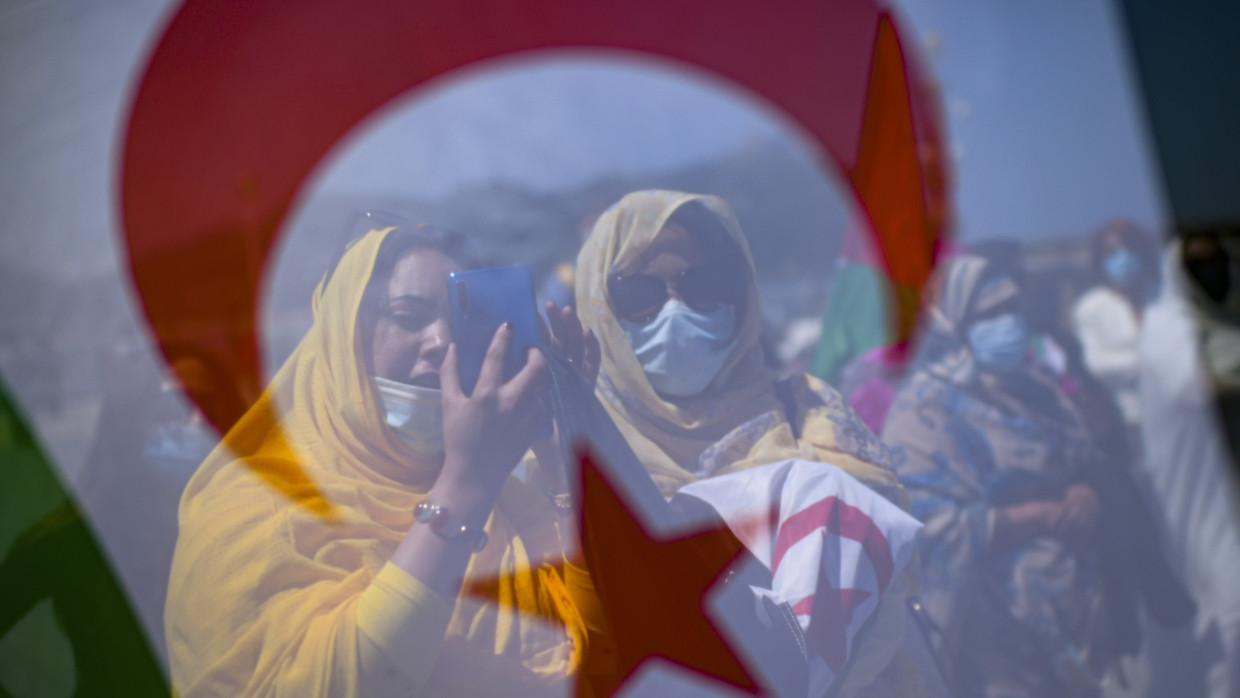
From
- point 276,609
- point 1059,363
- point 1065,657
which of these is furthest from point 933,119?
point 276,609

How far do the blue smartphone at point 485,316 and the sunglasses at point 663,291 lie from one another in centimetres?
23

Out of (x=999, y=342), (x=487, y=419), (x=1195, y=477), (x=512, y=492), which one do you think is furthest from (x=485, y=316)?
(x=1195, y=477)

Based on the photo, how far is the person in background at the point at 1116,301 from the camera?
3.17m

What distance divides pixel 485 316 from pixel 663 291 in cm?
35

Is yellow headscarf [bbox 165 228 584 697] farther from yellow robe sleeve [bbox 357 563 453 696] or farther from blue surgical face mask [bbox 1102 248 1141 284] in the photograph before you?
blue surgical face mask [bbox 1102 248 1141 284]

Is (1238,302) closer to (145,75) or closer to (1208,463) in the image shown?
(1208,463)

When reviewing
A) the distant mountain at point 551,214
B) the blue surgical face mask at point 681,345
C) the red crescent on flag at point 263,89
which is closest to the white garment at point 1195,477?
the distant mountain at point 551,214

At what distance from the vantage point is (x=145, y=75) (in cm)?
169

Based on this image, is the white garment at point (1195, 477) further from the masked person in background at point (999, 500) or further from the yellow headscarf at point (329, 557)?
the yellow headscarf at point (329, 557)

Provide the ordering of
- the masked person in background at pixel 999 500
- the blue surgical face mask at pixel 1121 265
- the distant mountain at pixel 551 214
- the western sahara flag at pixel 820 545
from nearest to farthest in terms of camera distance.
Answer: the western sahara flag at pixel 820 545
the distant mountain at pixel 551 214
the masked person in background at pixel 999 500
the blue surgical face mask at pixel 1121 265

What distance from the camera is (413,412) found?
46.7 inches

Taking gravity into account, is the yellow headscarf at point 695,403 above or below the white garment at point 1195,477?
above

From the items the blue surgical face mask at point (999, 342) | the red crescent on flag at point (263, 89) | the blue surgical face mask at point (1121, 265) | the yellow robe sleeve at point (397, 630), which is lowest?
the blue surgical face mask at point (1121, 265)

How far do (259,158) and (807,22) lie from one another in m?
1.38
